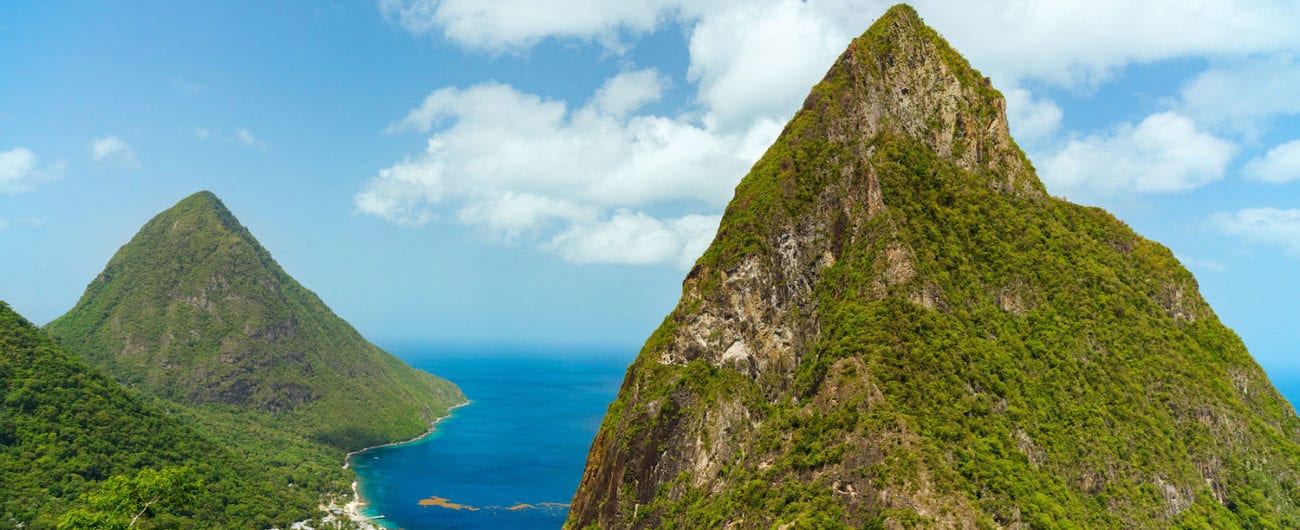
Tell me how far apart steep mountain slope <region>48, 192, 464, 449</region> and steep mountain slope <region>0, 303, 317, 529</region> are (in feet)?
144

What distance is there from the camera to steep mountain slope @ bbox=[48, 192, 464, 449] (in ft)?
518

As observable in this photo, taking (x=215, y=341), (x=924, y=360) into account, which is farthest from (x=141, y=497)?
(x=215, y=341)

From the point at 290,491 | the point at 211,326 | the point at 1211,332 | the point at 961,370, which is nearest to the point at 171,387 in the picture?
the point at 211,326

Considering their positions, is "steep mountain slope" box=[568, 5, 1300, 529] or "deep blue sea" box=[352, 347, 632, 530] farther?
"deep blue sea" box=[352, 347, 632, 530]

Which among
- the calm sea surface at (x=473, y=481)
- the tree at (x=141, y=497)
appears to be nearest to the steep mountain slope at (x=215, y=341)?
the calm sea surface at (x=473, y=481)

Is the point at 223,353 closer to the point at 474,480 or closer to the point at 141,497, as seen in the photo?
the point at 474,480

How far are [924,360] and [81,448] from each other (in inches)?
4272

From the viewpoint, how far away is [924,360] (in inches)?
2142

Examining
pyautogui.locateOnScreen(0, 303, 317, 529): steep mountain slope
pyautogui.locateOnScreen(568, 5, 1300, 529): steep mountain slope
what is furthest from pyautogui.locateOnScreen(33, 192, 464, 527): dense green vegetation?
pyautogui.locateOnScreen(568, 5, 1300, 529): steep mountain slope

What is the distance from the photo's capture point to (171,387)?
154625 millimetres

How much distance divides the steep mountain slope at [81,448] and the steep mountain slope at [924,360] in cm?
6212

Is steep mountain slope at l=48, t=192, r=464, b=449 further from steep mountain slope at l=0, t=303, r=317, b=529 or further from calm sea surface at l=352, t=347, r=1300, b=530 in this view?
steep mountain slope at l=0, t=303, r=317, b=529

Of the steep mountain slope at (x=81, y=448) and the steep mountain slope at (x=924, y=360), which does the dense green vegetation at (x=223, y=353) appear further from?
the steep mountain slope at (x=924, y=360)

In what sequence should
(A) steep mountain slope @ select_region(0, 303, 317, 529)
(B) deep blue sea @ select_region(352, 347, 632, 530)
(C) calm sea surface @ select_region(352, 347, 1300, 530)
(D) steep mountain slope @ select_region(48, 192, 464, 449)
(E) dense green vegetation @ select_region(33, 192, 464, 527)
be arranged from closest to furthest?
(A) steep mountain slope @ select_region(0, 303, 317, 529) < (B) deep blue sea @ select_region(352, 347, 632, 530) < (C) calm sea surface @ select_region(352, 347, 1300, 530) < (E) dense green vegetation @ select_region(33, 192, 464, 527) < (D) steep mountain slope @ select_region(48, 192, 464, 449)
